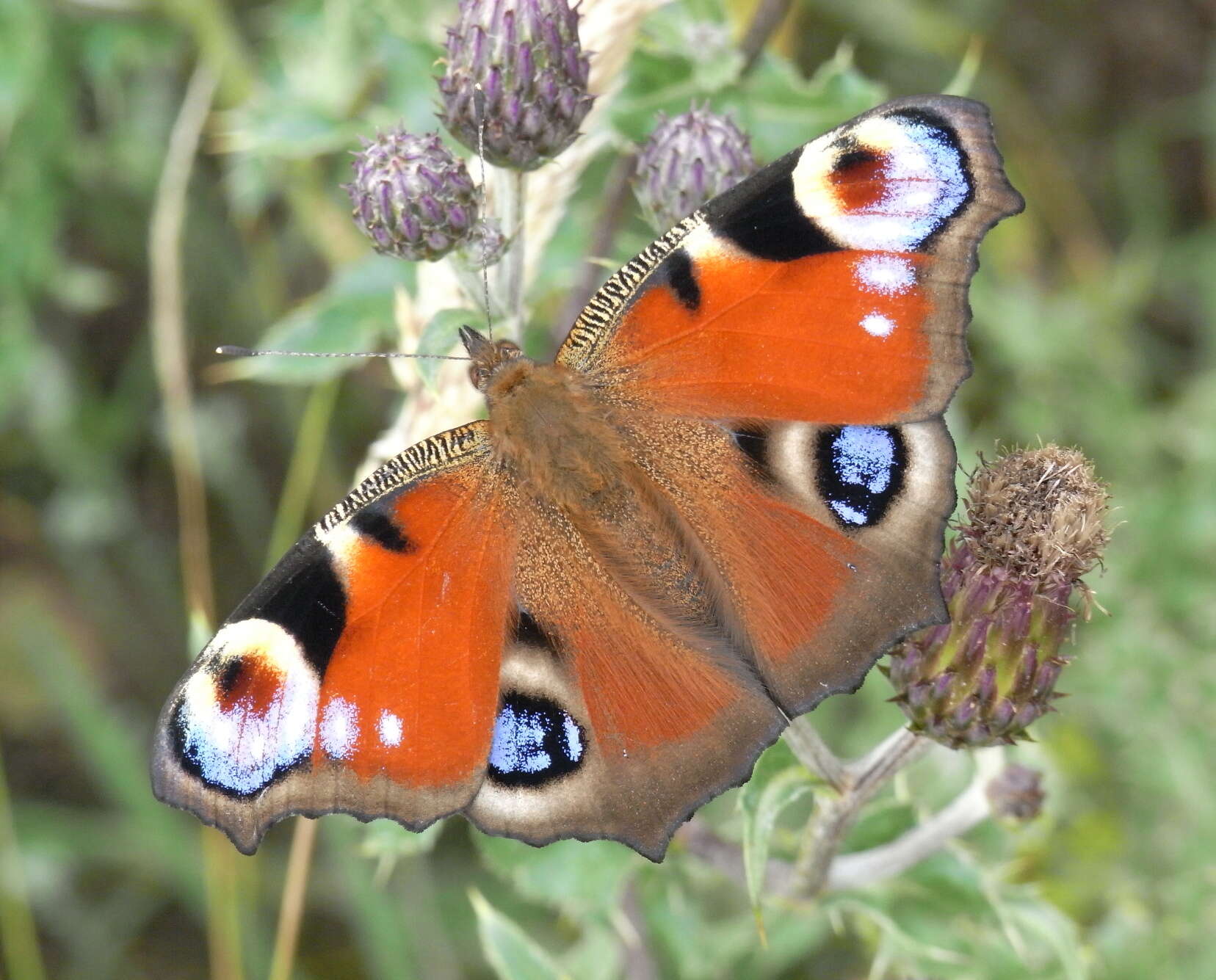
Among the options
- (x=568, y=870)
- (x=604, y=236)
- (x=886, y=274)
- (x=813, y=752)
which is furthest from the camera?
(x=604, y=236)

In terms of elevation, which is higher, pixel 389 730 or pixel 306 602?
pixel 306 602

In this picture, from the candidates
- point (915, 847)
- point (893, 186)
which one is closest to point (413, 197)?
point (893, 186)

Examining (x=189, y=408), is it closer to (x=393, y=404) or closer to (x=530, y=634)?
(x=393, y=404)

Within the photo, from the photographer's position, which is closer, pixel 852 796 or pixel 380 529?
pixel 380 529

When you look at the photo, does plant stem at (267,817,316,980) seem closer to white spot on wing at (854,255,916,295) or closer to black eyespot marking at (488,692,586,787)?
black eyespot marking at (488,692,586,787)

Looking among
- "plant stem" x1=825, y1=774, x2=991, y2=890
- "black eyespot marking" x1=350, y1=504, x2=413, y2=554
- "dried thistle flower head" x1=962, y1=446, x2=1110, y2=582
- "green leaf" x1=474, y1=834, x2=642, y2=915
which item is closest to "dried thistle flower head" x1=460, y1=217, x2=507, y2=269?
"black eyespot marking" x1=350, y1=504, x2=413, y2=554

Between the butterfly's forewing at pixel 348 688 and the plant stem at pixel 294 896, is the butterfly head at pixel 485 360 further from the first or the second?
the plant stem at pixel 294 896

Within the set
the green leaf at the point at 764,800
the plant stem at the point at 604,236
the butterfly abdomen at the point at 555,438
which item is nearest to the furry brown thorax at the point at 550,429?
the butterfly abdomen at the point at 555,438
